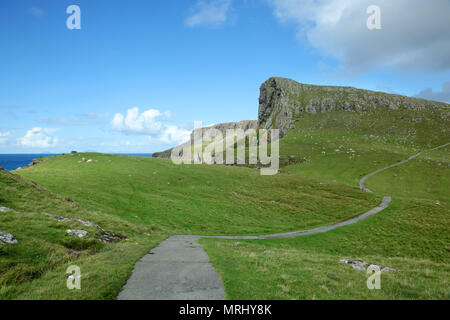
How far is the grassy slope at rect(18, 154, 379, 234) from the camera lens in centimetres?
4016

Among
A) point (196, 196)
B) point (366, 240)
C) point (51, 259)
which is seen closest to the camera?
point (51, 259)

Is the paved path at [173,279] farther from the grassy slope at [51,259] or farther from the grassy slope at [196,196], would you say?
the grassy slope at [196,196]

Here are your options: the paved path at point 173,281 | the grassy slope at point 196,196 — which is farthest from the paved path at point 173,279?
the grassy slope at point 196,196

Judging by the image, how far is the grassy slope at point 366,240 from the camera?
37.8 ft

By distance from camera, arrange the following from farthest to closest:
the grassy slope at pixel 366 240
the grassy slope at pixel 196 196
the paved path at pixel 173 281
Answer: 1. the grassy slope at pixel 196 196
2. the grassy slope at pixel 366 240
3. the paved path at pixel 173 281

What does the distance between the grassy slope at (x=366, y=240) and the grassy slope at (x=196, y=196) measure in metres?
8.48

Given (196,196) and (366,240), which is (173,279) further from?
(196,196)

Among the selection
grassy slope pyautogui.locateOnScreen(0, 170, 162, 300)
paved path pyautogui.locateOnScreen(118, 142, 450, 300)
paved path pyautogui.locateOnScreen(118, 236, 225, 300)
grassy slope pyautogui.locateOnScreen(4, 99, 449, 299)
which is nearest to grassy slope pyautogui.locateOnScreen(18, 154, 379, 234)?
grassy slope pyautogui.locateOnScreen(4, 99, 449, 299)

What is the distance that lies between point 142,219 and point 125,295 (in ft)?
97.5

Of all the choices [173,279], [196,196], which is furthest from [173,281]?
[196,196]

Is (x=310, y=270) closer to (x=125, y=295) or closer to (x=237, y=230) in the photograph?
(x=125, y=295)

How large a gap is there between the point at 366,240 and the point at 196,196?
34225 millimetres

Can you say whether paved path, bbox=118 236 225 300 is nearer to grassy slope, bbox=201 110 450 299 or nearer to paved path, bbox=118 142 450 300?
paved path, bbox=118 142 450 300

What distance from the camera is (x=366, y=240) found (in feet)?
122
